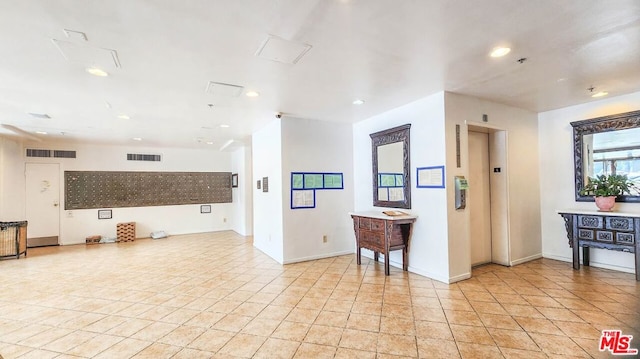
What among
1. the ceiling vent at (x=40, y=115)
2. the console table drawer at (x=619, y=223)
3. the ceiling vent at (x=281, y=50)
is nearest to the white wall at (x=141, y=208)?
the ceiling vent at (x=40, y=115)

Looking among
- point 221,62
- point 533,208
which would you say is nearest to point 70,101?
point 221,62

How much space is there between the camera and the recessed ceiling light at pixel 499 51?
261 centimetres

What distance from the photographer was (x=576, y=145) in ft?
14.9

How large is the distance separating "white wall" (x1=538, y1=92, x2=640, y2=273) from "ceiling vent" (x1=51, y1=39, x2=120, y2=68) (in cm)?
621

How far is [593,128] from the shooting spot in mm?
4359

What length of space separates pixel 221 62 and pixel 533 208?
5302 millimetres

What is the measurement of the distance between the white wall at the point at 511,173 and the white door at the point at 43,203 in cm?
898

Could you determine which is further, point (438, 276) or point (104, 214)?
point (104, 214)

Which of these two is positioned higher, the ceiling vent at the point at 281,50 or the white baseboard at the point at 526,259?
the ceiling vent at the point at 281,50

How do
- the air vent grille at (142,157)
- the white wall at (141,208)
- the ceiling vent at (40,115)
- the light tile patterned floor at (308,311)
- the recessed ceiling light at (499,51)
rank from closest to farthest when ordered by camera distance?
the light tile patterned floor at (308,311) < the recessed ceiling light at (499,51) < the ceiling vent at (40,115) < the white wall at (141,208) < the air vent grille at (142,157)

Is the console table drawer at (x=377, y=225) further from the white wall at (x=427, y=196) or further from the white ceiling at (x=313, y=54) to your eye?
the white ceiling at (x=313, y=54)

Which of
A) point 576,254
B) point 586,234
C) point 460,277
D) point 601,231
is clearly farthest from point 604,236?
point 460,277

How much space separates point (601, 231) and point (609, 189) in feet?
2.02

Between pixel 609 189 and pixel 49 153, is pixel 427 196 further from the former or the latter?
pixel 49 153
